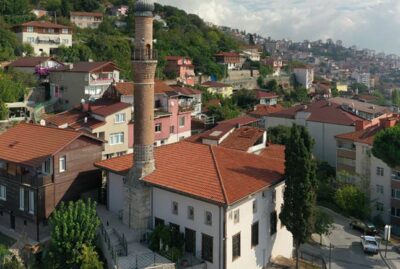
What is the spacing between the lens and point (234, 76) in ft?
361

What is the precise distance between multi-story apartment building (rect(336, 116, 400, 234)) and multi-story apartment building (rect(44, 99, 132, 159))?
20705 millimetres

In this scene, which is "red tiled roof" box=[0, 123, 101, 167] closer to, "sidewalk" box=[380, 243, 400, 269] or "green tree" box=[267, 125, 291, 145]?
"sidewalk" box=[380, 243, 400, 269]

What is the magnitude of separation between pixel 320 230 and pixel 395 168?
13312 mm

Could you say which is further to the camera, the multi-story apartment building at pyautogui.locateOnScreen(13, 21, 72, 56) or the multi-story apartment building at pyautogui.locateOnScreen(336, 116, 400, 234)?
the multi-story apartment building at pyautogui.locateOnScreen(13, 21, 72, 56)

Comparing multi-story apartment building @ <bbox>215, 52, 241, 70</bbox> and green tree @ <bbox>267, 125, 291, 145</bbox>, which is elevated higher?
multi-story apartment building @ <bbox>215, 52, 241, 70</bbox>

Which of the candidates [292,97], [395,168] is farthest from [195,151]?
[292,97]

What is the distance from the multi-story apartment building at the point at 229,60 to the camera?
113306 mm

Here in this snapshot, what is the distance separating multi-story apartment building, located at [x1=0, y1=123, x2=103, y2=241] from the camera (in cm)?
2772

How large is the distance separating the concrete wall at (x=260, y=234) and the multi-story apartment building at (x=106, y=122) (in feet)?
61.9

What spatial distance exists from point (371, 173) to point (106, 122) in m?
24.1

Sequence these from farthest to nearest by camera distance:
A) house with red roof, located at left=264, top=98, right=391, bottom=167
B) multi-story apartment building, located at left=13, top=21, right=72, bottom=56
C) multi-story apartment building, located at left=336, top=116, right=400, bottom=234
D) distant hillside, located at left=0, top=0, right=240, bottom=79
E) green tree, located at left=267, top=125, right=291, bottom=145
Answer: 1. multi-story apartment building, located at left=13, top=21, right=72, bottom=56
2. distant hillside, located at left=0, top=0, right=240, bottom=79
3. house with red roof, located at left=264, top=98, right=391, bottom=167
4. green tree, located at left=267, top=125, right=291, bottom=145
5. multi-story apartment building, located at left=336, top=116, right=400, bottom=234

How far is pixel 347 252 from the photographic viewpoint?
32656 mm

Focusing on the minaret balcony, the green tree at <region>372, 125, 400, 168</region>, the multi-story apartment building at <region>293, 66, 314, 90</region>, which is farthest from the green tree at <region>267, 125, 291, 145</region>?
the multi-story apartment building at <region>293, 66, 314, 90</region>

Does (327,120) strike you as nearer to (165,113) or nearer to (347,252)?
(165,113)
